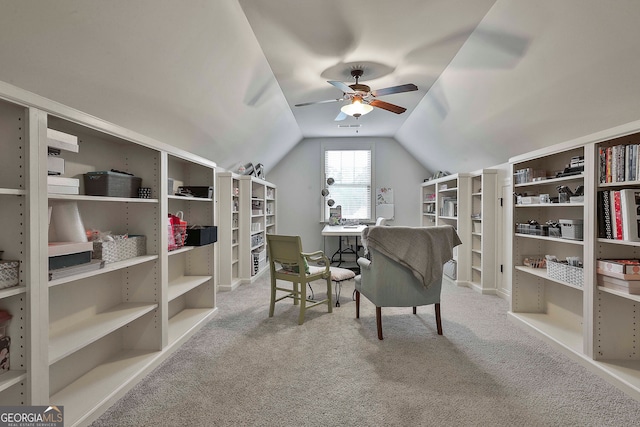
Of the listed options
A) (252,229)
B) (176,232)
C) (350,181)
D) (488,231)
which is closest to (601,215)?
(488,231)

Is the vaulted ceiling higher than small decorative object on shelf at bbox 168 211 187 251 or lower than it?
higher

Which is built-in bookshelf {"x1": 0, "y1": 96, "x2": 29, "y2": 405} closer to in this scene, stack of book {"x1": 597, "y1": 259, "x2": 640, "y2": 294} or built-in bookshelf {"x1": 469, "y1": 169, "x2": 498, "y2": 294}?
stack of book {"x1": 597, "y1": 259, "x2": 640, "y2": 294}

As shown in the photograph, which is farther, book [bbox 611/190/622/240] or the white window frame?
the white window frame

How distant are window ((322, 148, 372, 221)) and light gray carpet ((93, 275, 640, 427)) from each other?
12.5ft

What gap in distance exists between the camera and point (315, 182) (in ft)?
21.8

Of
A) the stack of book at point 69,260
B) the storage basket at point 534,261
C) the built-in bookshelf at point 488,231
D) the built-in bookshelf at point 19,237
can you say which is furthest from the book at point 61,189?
the built-in bookshelf at point 488,231

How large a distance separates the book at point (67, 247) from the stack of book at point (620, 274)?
323cm

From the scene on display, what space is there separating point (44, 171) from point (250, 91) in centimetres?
236

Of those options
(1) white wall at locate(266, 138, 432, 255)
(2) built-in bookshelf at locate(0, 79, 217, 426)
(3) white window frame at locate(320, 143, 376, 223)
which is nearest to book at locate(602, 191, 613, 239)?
(2) built-in bookshelf at locate(0, 79, 217, 426)

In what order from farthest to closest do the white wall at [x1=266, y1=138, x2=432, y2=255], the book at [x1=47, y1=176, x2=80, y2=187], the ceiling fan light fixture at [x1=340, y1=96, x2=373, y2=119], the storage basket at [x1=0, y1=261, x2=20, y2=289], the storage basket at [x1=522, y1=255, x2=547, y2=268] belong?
the white wall at [x1=266, y1=138, x2=432, y2=255] → the ceiling fan light fixture at [x1=340, y1=96, x2=373, y2=119] → the storage basket at [x1=522, y1=255, x2=547, y2=268] → the book at [x1=47, y1=176, x2=80, y2=187] → the storage basket at [x1=0, y1=261, x2=20, y2=289]

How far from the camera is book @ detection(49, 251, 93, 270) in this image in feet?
4.74

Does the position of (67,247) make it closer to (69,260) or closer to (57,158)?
(69,260)

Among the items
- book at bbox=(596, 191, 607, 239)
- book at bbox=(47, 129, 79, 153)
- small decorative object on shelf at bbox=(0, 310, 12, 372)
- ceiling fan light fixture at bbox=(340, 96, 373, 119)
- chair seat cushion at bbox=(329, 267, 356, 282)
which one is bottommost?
chair seat cushion at bbox=(329, 267, 356, 282)

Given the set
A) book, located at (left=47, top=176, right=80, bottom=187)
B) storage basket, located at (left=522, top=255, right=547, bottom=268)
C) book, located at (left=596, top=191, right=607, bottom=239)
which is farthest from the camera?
storage basket, located at (left=522, top=255, right=547, bottom=268)
